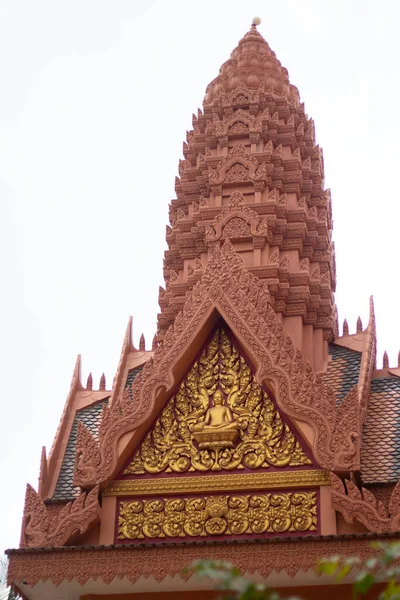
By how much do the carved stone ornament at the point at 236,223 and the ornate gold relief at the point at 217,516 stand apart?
4719 millimetres

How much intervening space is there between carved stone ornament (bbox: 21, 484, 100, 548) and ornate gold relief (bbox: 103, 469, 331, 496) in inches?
13.9

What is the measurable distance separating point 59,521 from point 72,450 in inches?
74.1

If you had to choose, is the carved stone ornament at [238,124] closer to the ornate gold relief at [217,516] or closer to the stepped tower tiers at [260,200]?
the stepped tower tiers at [260,200]

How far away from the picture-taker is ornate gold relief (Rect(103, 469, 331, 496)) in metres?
12.4

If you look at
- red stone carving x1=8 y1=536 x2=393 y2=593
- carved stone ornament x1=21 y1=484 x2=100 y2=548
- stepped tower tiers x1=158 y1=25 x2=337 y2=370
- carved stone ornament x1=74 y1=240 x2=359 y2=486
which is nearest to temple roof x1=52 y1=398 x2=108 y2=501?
carved stone ornament x1=21 y1=484 x2=100 y2=548

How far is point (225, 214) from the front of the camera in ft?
53.3

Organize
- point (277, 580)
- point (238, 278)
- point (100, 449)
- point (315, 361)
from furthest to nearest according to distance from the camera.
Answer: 1. point (315, 361)
2. point (238, 278)
3. point (100, 449)
4. point (277, 580)

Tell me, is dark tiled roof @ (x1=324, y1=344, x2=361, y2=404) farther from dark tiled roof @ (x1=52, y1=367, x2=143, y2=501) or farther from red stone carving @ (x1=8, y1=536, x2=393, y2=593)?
dark tiled roof @ (x1=52, y1=367, x2=143, y2=501)

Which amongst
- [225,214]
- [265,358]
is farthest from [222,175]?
[265,358]

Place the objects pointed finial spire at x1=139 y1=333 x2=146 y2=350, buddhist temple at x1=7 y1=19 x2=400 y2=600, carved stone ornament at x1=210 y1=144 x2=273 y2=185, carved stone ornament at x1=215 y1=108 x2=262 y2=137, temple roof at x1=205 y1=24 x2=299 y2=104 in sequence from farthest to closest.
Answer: temple roof at x1=205 y1=24 x2=299 y2=104
carved stone ornament at x1=215 y1=108 x2=262 y2=137
carved stone ornament at x1=210 y1=144 x2=273 y2=185
pointed finial spire at x1=139 y1=333 x2=146 y2=350
buddhist temple at x1=7 y1=19 x2=400 y2=600

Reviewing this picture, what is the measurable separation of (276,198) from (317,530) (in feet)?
19.9

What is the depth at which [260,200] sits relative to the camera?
1644cm

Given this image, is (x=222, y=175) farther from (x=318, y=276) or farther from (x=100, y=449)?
(x=100, y=449)

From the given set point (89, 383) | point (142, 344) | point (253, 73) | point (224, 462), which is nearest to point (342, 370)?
point (224, 462)
